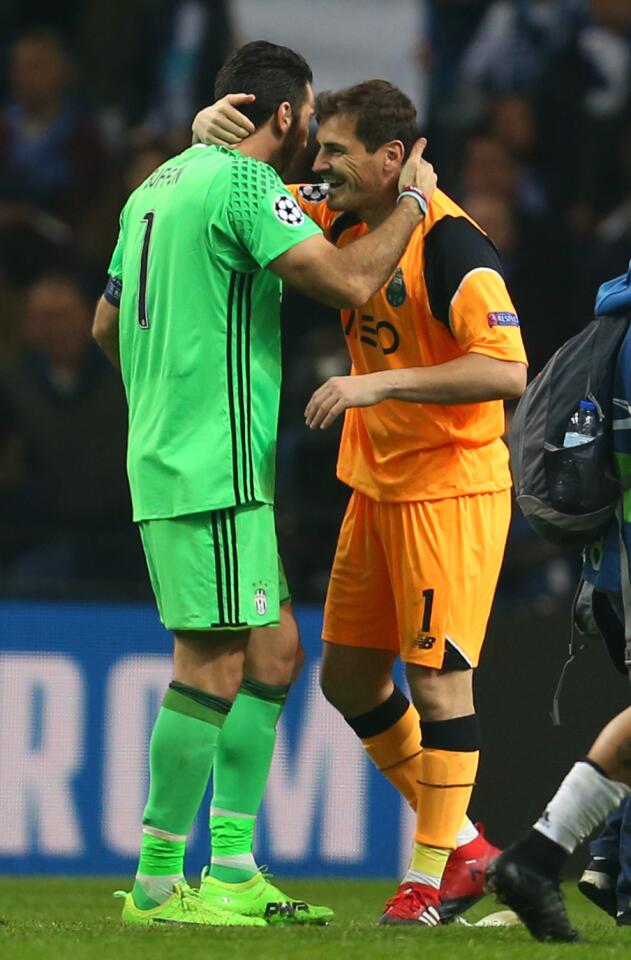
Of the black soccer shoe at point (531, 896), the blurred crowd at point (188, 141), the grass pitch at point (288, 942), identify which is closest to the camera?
the grass pitch at point (288, 942)

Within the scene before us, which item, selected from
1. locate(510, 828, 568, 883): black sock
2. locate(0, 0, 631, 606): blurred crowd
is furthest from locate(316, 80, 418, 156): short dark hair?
locate(0, 0, 631, 606): blurred crowd

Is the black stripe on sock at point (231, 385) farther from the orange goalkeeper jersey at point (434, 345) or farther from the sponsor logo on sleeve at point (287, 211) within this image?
the orange goalkeeper jersey at point (434, 345)

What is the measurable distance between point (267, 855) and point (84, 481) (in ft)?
8.92

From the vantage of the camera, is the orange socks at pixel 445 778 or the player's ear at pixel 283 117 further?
the orange socks at pixel 445 778

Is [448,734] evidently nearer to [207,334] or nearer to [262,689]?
[262,689]

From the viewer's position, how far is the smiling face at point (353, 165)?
5.22m

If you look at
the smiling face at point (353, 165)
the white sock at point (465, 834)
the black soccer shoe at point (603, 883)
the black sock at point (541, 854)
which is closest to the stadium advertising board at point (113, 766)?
the white sock at point (465, 834)

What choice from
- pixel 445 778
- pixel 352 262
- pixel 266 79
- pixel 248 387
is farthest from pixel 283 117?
pixel 445 778

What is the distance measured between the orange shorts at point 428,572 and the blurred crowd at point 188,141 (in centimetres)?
425

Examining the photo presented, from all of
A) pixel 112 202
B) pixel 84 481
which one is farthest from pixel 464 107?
pixel 84 481

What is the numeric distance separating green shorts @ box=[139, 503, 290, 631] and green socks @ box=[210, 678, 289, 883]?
503 mm

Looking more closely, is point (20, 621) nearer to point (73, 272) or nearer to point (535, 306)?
point (73, 272)

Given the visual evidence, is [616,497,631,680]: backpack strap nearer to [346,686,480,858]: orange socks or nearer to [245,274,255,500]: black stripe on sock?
[346,686,480,858]: orange socks

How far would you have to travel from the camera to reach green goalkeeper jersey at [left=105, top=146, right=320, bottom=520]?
4719 millimetres
